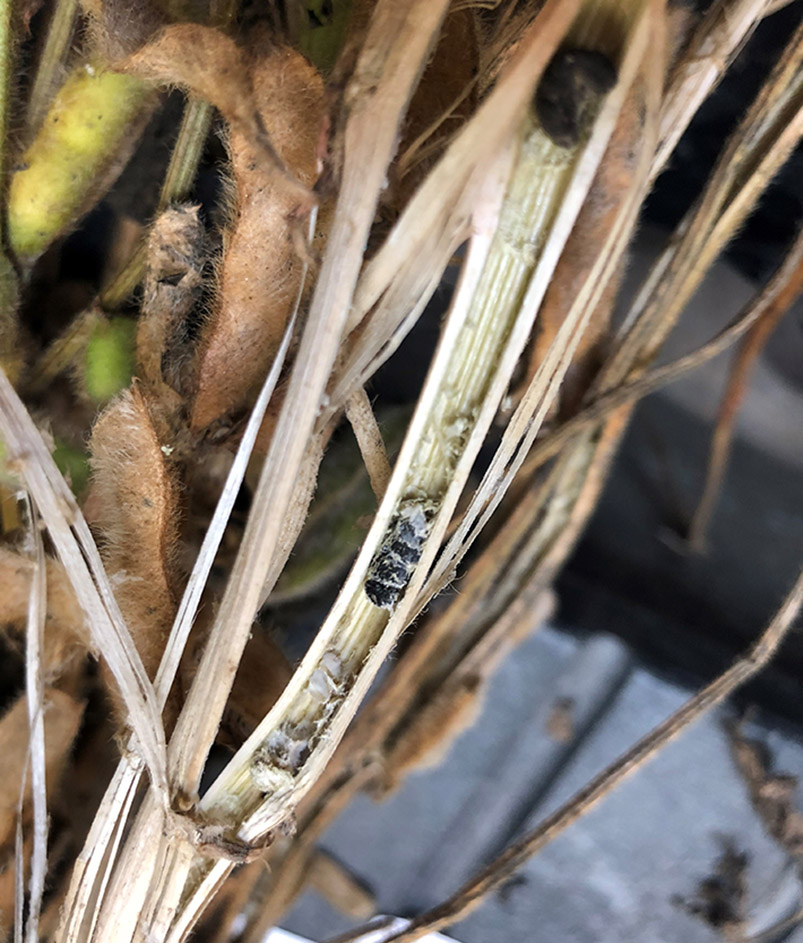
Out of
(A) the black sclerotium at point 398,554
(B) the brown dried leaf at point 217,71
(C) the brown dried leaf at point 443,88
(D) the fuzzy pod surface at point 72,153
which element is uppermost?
(C) the brown dried leaf at point 443,88

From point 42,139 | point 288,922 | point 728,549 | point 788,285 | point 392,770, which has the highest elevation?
point 788,285

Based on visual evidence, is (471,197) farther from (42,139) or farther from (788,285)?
(788,285)

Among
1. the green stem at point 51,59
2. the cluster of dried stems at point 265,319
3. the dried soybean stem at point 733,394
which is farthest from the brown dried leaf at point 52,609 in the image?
the dried soybean stem at point 733,394

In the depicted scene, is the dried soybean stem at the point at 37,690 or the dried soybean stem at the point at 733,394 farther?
the dried soybean stem at the point at 733,394

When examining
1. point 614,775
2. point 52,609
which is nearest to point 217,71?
point 52,609

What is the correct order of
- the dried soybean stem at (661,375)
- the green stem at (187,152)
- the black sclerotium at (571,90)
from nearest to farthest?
the black sclerotium at (571,90) < the green stem at (187,152) < the dried soybean stem at (661,375)

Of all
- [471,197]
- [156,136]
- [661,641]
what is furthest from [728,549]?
[156,136]

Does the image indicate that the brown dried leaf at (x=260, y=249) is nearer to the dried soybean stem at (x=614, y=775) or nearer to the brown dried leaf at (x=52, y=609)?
the brown dried leaf at (x=52, y=609)

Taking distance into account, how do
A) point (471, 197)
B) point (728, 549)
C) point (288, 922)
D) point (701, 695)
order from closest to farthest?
point (471, 197) < point (701, 695) < point (728, 549) < point (288, 922)

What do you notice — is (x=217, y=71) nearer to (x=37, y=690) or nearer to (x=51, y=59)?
(x=51, y=59)
